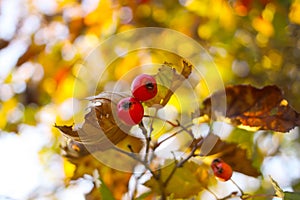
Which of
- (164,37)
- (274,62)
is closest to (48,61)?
(164,37)

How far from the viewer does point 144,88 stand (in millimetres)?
881

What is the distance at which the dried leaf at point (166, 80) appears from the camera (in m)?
0.90

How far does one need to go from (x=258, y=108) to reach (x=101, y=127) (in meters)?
Result: 0.37

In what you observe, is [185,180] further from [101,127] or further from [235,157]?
[101,127]

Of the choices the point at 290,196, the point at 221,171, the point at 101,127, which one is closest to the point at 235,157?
the point at 221,171

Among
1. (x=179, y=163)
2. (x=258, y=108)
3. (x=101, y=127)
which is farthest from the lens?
(x=258, y=108)

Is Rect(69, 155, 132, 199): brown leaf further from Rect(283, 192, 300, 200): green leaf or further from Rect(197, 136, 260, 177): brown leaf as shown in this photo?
Rect(283, 192, 300, 200): green leaf

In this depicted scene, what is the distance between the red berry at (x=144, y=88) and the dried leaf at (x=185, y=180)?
16 centimetres

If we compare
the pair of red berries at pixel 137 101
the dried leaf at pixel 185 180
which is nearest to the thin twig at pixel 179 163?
the dried leaf at pixel 185 180

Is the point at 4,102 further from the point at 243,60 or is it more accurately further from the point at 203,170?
the point at 203,170

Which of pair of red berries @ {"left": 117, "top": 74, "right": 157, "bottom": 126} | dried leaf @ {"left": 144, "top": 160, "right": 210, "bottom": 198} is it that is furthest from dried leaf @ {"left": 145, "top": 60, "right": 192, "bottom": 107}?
dried leaf @ {"left": 144, "top": 160, "right": 210, "bottom": 198}

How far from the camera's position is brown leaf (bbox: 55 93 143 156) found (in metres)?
0.83

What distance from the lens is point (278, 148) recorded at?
6.11 ft

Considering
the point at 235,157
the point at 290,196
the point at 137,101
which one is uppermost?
the point at 137,101
